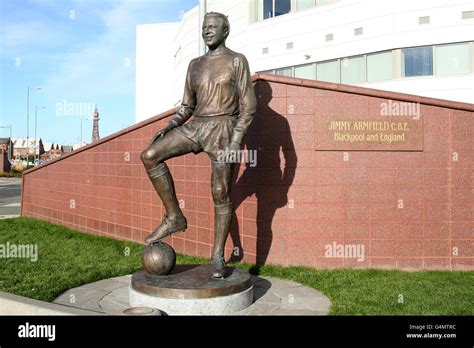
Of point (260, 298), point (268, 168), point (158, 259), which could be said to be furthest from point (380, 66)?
point (158, 259)

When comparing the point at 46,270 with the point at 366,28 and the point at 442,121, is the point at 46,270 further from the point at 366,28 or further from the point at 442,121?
the point at 366,28

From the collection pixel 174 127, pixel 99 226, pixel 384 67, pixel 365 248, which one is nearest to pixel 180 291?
pixel 174 127

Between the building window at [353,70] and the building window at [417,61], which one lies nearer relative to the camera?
the building window at [417,61]

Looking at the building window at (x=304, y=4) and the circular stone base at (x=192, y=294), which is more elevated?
the building window at (x=304, y=4)

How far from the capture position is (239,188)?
7.16 meters

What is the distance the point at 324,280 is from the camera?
6.02 meters

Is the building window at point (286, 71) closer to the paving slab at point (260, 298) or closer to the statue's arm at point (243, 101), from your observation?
the paving slab at point (260, 298)

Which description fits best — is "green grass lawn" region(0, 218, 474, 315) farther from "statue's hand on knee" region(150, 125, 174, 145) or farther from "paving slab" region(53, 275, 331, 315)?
"statue's hand on knee" region(150, 125, 174, 145)

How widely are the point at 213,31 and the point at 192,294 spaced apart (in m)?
2.88

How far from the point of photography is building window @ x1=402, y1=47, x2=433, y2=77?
1781 cm

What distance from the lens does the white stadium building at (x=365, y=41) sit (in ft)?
57.0

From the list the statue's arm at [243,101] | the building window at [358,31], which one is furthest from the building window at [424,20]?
the statue's arm at [243,101]

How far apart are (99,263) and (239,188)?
266 centimetres

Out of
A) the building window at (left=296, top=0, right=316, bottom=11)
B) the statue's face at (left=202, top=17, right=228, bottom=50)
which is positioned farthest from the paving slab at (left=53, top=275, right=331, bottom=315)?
the building window at (left=296, top=0, right=316, bottom=11)
